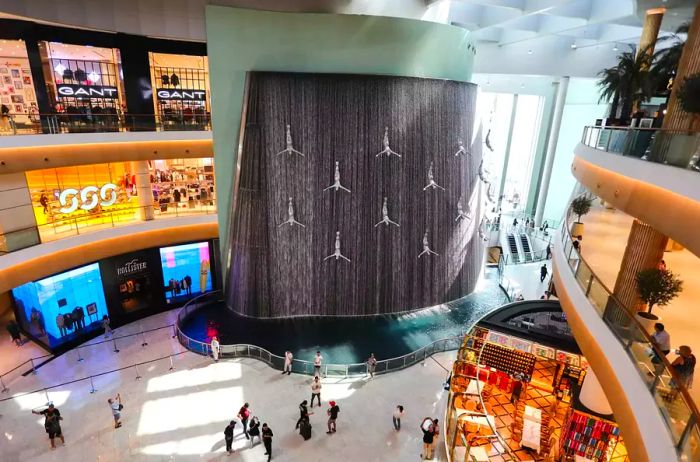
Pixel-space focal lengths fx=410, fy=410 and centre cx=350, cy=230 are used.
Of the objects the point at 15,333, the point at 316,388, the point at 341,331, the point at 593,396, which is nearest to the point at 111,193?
the point at 15,333

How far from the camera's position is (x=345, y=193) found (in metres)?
14.6

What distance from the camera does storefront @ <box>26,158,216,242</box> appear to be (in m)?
13.2

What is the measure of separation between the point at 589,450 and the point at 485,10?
18.2 metres

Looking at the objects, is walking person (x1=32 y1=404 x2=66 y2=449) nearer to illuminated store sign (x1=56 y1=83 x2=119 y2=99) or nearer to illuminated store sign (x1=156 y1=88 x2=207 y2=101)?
illuminated store sign (x1=56 y1=83 x2=119 y2=99)

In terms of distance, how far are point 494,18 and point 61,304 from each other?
21.1 meters

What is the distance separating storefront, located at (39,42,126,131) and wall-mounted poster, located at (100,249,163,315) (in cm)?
486

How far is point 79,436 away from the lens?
9.80 meters

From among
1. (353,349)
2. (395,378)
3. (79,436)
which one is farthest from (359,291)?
(79,436)

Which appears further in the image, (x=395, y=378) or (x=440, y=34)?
(x=440, y=34)

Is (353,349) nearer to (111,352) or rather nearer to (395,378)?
(395,378)

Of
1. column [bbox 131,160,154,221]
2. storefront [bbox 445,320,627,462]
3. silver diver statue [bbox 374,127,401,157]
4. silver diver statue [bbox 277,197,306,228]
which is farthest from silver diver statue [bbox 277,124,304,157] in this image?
storefront [bbox 445,320,627,462]

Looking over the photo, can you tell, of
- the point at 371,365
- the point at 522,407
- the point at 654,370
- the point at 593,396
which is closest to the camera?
the point at 654,370

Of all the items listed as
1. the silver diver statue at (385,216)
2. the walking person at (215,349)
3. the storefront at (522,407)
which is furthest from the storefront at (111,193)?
the storefront at (522,407)

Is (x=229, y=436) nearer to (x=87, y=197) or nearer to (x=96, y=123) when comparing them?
(x=87, y=197)
